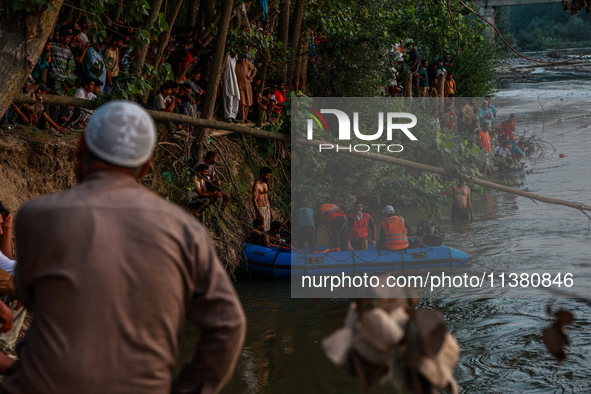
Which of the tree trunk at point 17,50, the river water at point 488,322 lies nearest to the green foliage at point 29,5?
the tree trunk at point 17,50

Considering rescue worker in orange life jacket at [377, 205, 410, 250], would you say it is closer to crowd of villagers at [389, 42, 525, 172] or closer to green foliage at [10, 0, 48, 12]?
crowd of villagers at [389, 42, 525, 172]

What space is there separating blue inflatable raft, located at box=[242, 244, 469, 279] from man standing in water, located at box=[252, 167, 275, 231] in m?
0.66

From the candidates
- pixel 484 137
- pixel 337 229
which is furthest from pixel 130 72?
pixel 484 137

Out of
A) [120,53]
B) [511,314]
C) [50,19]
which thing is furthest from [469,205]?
[50,19]

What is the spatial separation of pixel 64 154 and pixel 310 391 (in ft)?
15.1

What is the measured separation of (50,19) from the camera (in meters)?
4.12

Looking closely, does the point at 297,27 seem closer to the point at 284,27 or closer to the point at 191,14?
the point at 284,27

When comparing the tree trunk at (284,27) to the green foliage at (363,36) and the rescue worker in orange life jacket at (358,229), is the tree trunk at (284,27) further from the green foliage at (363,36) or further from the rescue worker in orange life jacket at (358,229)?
the rescue worker in orange life jacket at (358,229)

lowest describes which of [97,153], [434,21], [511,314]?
[511,314]

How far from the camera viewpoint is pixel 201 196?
37.8 feet

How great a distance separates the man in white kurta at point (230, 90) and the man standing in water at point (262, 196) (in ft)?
3.93

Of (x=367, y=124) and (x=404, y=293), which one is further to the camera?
(x=367, y=124)

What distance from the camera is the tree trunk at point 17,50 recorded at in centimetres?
394

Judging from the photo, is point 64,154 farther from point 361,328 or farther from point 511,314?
point 361,328
